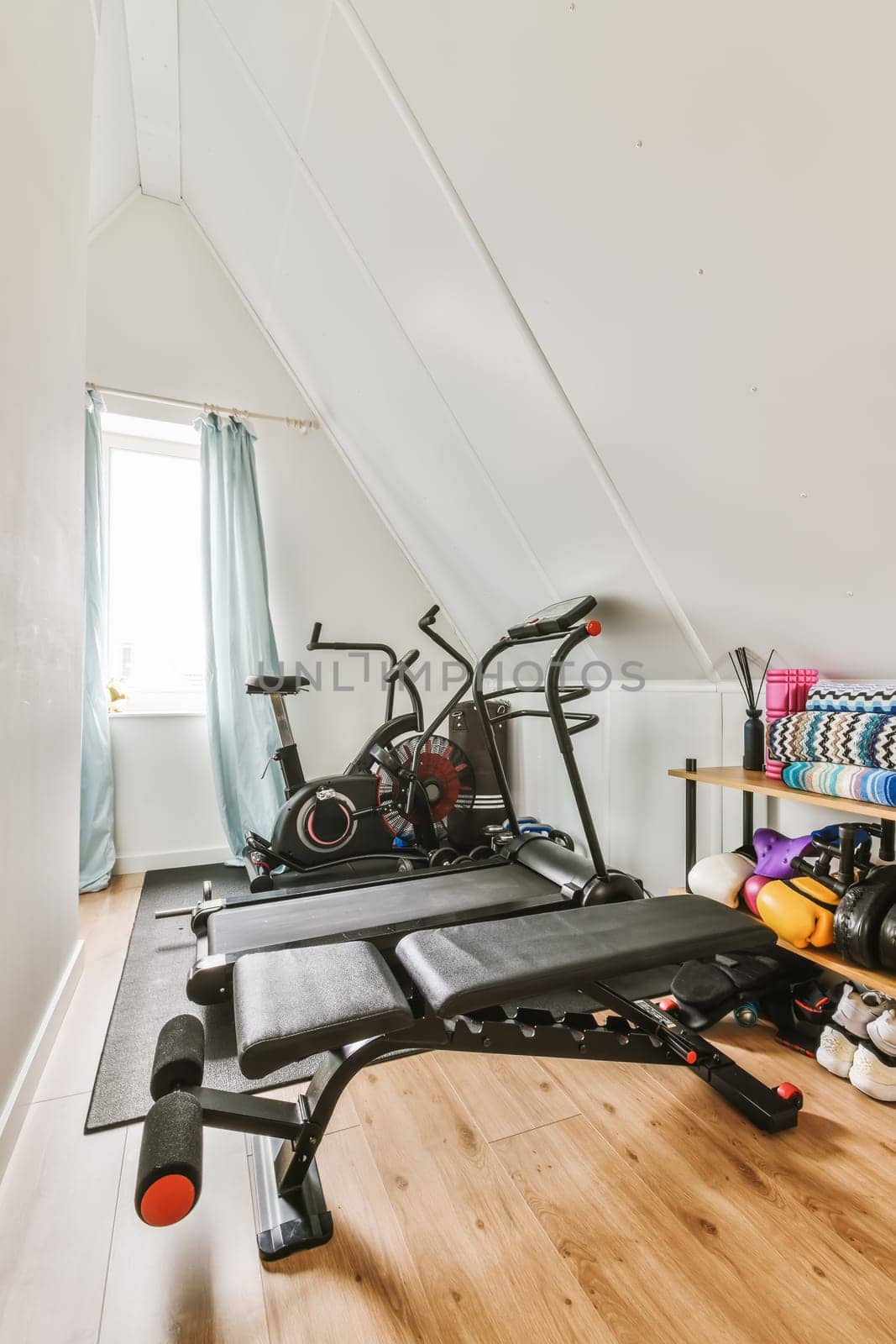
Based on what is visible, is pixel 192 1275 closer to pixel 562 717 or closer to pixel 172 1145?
pixel 172 1145

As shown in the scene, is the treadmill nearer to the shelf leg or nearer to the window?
the shelf leg

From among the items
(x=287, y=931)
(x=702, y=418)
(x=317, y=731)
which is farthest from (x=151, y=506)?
(x=702, y=418)

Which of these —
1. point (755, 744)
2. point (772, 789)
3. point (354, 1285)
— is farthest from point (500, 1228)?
point (755, 744)

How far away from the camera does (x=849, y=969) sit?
1498 mm

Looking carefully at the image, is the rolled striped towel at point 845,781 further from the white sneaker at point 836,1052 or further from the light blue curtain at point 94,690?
the light blue curtain at point 94,690

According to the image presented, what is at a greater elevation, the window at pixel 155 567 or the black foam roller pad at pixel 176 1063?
the window at pixel 155 567

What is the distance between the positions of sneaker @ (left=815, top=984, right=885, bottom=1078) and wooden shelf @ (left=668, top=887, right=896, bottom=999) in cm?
6

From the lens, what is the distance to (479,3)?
141 cm

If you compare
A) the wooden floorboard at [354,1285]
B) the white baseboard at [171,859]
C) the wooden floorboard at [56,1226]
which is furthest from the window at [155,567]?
the wooden floorboard at [354,1285]

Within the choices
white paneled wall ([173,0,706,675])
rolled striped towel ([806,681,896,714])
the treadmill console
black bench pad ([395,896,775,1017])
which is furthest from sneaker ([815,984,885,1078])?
the treadmill console

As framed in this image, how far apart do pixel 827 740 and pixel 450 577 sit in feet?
7.25

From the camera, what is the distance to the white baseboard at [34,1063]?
126 centimetres

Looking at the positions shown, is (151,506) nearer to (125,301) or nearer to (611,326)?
(125,301)

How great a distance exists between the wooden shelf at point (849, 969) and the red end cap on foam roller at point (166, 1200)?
1.43m
